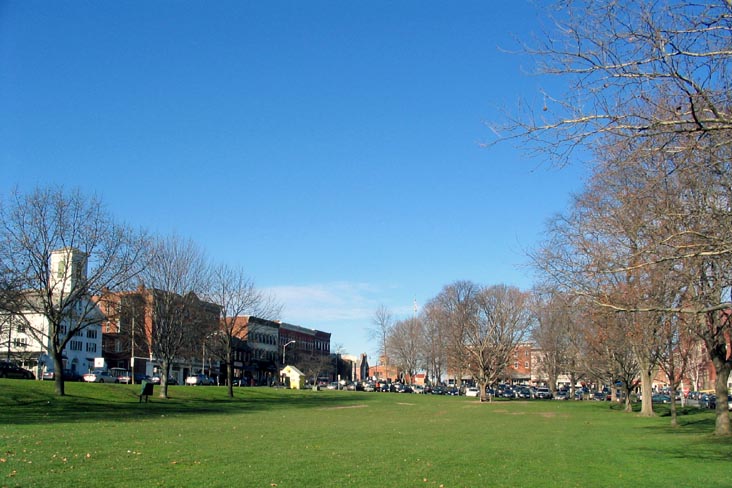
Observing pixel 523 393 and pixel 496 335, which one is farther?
pixel 523 393

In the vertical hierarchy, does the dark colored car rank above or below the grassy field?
below

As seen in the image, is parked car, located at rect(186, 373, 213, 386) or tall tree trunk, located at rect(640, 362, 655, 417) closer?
tall tree trunk, located at rect(640, 362, 655, 417)

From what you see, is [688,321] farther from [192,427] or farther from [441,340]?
[441,340]

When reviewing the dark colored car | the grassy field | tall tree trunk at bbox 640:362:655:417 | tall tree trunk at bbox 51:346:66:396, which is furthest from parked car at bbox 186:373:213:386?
tall tree trunk at bbox 640:362:655:417

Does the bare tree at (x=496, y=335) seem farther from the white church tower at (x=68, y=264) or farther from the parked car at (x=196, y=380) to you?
the white church tower at (x=68, y=264)

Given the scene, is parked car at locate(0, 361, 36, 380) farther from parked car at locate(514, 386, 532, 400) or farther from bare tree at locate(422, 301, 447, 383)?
parked car at locate(514, 386, 532, 400)

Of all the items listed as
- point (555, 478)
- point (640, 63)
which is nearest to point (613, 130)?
point (640, 63)

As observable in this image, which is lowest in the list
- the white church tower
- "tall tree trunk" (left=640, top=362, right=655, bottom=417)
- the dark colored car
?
the dark colored car

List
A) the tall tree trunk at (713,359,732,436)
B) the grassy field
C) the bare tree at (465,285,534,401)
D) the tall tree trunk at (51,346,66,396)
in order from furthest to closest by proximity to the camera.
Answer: the bare tree at (465,285,534,401), the tall tree trunk at (51,346,66,396), the tall tree trunk at (713,359,732,436), the grassy field

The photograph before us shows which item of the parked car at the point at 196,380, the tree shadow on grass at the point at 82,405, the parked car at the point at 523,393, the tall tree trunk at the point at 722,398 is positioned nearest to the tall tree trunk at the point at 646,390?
the tall tree trunk at the point at 722,398

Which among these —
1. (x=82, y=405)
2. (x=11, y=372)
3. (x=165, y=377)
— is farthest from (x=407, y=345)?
(x=82, y=405)

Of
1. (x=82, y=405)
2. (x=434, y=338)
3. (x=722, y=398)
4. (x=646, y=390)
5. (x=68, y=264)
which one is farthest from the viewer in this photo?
(x=434, y=338)

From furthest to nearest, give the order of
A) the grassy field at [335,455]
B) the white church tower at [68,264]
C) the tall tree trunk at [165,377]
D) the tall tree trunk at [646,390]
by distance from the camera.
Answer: the tall tree trunk at [165,377], the tall tree trunk at [646,390], the white church tower at [68,264], the grassy field at [335,455]

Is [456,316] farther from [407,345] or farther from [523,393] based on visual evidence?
[407,345]
